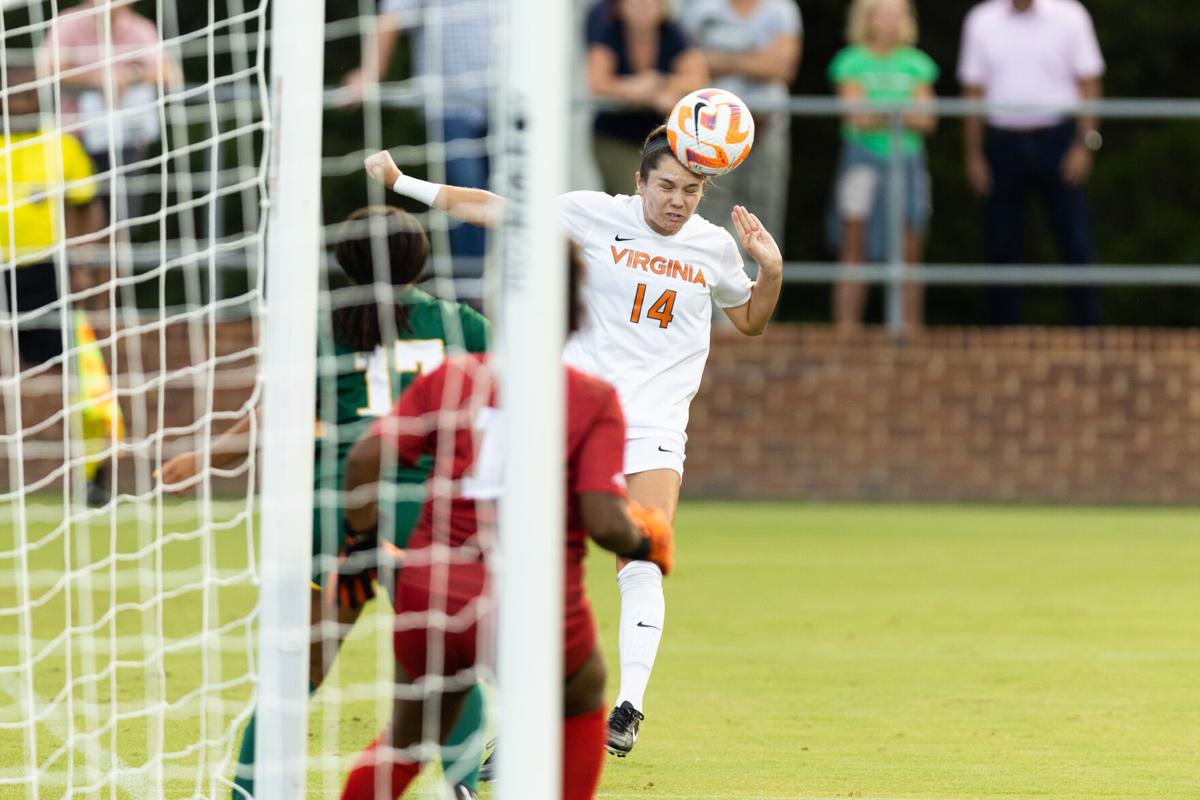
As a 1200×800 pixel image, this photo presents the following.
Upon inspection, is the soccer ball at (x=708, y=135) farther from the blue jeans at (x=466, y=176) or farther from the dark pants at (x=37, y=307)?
the dark pants at (x=37, y=307)

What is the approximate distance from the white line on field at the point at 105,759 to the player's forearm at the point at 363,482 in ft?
4.93

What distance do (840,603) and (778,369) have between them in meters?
4.99

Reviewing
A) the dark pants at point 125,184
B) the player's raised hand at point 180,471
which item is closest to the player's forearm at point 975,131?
the dark pants at point 125,184

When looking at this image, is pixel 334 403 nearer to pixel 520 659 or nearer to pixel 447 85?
pixel 520 659

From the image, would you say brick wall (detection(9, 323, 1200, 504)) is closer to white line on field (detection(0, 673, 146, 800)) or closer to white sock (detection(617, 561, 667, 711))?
white line on field (detection(0, 673, 146, 800))

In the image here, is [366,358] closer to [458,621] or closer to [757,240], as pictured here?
[757,240]

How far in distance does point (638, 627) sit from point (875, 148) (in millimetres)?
9172

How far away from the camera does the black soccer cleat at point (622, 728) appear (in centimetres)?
636

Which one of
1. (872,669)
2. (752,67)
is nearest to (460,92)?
(752,67)

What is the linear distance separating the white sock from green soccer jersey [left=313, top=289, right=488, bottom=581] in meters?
0.97

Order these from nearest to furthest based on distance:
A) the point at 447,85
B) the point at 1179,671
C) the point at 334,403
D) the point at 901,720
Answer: the point at 334,403 < the point at 901,720 < the point at 1179,671 < the point at 447,85

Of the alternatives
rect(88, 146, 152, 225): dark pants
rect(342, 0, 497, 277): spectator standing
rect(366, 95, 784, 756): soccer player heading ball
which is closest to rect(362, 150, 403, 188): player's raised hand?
rect(366, 95, 784, 756): soccer player heading ball

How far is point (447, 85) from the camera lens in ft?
40.3

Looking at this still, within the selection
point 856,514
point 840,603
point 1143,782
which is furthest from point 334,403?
point 856,514
